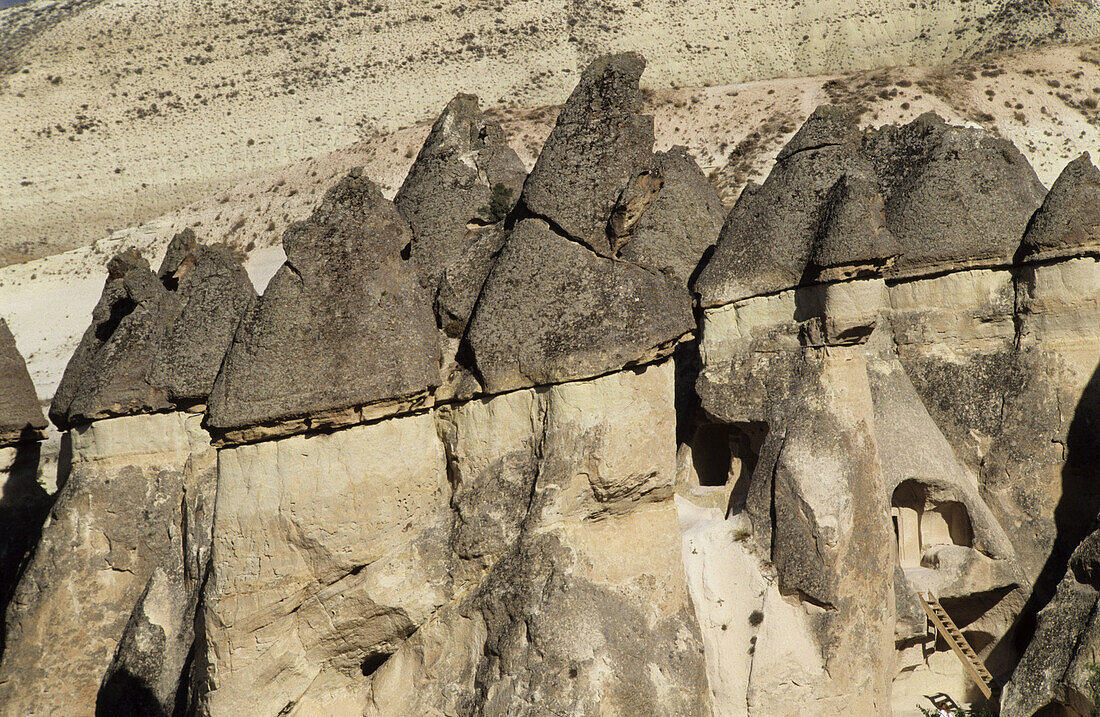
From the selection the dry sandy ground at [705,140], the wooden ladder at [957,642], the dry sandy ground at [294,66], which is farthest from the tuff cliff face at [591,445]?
the dry sandy ground at [294,66]

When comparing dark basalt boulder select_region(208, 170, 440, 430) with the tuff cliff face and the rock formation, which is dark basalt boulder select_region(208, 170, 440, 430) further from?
the rock formation

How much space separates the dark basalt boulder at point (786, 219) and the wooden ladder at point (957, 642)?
9.62 ft

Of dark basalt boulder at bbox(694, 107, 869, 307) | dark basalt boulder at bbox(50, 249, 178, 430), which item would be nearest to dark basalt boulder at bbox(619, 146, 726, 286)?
dark basalt boulder at bbox(694, 107, 869, 307)

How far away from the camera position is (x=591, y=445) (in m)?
6.31

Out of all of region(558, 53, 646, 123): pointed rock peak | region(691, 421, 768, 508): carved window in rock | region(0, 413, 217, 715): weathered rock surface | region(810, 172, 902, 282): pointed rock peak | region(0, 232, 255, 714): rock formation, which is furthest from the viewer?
region(691, 421, 768, 508): carved window in rock

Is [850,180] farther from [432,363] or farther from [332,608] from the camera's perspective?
[332,608]

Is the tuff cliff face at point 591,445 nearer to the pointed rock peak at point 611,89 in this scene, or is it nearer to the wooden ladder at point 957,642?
the pointed rock peak at point 611,89

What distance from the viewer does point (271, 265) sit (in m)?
25.0

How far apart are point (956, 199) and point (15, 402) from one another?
30.6ft

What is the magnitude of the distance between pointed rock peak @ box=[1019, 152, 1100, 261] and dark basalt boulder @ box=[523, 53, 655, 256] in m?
4.83

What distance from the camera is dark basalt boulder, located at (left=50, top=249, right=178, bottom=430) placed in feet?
29.1

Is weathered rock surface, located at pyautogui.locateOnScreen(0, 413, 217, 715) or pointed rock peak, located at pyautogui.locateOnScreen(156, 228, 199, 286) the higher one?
pointed rock peak, located at pyautogui.locateOnScreen(156, 228, 199, 286)

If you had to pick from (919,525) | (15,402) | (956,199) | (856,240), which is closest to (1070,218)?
(956,199)

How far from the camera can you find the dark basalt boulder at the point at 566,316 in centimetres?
625
